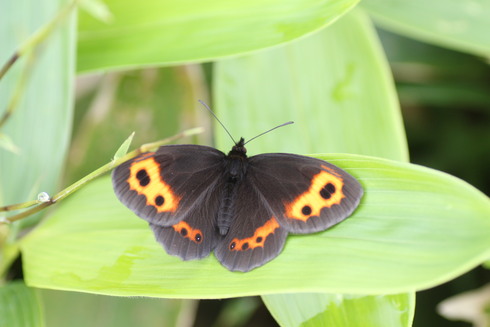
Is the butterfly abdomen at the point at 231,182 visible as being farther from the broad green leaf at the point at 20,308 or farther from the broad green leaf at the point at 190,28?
the broad green leaf at the point at 20,308

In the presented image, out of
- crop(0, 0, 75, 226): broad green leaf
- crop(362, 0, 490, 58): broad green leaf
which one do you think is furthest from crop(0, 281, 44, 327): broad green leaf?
crop(362, 0, 490, 58): broad green leaf

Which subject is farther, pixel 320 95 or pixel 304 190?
pixel 320 95

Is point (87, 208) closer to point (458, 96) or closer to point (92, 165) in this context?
point (92, 165)

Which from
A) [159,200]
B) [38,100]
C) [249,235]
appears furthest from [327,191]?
[38,100]

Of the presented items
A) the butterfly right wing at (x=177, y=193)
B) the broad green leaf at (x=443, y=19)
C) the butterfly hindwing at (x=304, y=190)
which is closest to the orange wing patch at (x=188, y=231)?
the butterfly right wing at (x=177, y=193)

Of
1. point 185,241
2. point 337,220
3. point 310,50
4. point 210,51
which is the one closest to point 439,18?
point 310,50

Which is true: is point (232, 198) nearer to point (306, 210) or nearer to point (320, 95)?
point (306, 210)

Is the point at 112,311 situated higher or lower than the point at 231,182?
lower
